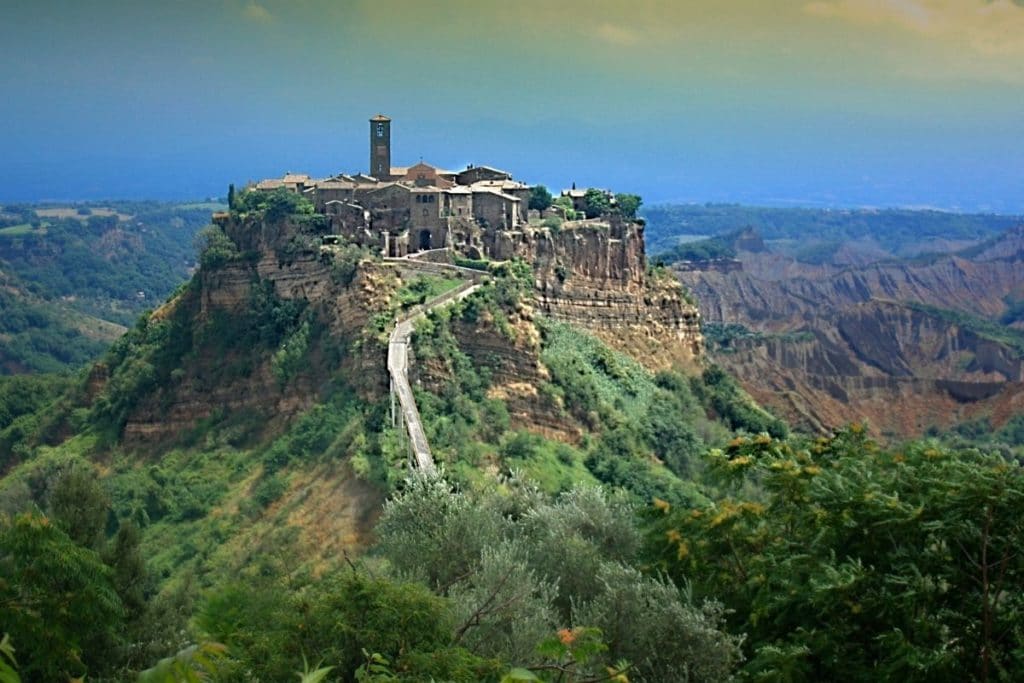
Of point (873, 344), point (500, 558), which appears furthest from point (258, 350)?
point (873, 344)

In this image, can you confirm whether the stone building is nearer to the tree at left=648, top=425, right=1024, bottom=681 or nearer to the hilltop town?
the hilltop town

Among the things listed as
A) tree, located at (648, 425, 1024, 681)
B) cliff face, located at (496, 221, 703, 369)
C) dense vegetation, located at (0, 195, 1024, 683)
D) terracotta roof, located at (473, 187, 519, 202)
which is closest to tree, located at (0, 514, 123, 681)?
dense vegetation, located at (0, 195, 1024, 683)

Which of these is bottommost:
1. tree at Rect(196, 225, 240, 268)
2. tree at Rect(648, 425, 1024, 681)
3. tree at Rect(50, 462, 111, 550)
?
tree at Rect(50, 462, 111, 550)

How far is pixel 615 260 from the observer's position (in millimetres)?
55969

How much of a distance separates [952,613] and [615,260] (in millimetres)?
42176

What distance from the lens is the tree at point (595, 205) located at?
192 ft

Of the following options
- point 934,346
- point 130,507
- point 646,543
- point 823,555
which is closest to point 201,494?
point 130,507

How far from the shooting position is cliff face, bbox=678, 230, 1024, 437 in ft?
265

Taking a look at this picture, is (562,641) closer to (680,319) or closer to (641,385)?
(641,385)

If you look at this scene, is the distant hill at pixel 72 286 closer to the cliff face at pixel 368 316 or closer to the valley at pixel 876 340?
the cliff face at pixel 368 316

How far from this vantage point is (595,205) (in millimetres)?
58812

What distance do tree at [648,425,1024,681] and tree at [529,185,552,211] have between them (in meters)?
39.2

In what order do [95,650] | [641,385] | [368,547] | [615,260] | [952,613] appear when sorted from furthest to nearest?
[615,260], [641,385], [368,547], [95,650], [952,613]

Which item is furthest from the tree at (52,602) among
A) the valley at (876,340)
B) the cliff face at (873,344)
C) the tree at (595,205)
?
the cliff face at (873,344)
